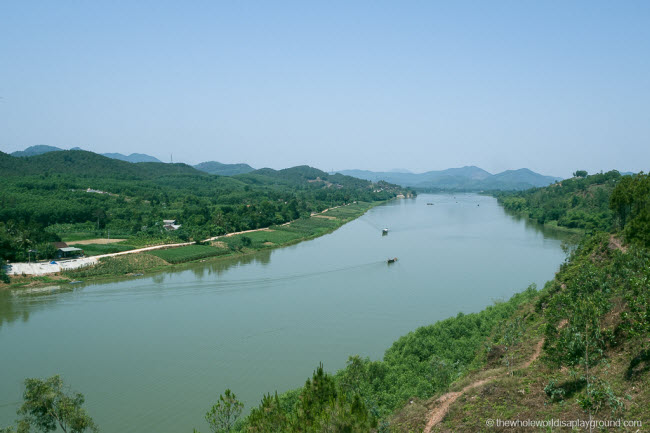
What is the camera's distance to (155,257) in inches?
1220

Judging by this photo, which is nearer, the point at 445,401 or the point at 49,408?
the point at 49,408

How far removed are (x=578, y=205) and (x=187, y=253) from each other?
49.7 m

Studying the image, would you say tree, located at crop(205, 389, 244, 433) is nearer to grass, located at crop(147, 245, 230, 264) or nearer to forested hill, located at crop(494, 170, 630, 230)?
grass, located at crop(147, 245, 230, 264)

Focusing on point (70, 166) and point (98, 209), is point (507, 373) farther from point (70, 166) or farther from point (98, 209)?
point (70, 166)

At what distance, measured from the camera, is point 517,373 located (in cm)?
999

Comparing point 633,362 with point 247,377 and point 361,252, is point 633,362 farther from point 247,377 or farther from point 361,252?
point 361,252

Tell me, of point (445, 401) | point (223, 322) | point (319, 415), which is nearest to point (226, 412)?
point (319, 415)

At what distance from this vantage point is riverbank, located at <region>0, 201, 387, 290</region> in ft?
85.3

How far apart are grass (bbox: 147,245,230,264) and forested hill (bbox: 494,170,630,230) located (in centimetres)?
3381

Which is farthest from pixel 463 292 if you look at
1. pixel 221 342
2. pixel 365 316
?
pixel 221 342

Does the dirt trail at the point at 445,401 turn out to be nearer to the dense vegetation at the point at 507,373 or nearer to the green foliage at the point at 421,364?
the dense vegetation at the point at 507,373

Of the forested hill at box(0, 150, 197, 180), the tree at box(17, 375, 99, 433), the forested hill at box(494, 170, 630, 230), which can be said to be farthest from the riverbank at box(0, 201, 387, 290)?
the forested hill at box(0, 150, 197, 180)

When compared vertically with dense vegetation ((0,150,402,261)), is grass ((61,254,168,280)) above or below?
A: below

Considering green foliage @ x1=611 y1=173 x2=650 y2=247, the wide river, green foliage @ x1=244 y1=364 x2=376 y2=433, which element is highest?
green foliage @ x1=611 y1=173 x2=650 y2=247
